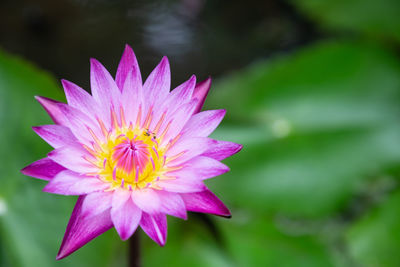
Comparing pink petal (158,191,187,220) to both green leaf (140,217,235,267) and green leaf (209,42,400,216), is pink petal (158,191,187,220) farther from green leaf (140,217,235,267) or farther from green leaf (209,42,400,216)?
green leaf (209,42,400,216)

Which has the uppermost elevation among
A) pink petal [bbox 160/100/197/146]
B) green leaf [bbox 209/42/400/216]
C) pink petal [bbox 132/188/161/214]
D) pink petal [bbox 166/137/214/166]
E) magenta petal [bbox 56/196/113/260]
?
green leaf [bbox 209/42/400/216]

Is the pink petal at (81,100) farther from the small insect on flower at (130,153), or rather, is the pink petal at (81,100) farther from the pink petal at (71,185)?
the pink petal at (71,185)

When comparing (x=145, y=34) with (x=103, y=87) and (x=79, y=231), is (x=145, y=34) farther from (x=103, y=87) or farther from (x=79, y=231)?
(x=79, y=231)

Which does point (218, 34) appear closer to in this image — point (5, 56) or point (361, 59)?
point (361, 59)

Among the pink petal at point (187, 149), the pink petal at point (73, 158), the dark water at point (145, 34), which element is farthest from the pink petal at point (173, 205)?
the dark water at point (145, 34)

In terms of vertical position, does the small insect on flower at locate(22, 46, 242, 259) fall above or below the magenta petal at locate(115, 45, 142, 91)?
below

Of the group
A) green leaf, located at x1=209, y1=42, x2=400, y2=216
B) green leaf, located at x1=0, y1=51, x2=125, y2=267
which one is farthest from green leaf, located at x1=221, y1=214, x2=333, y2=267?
green leaf, located at x1=0, y1=51, x2=125, y2=267

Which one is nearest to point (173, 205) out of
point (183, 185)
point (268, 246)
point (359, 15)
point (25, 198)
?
point (183, 185)
